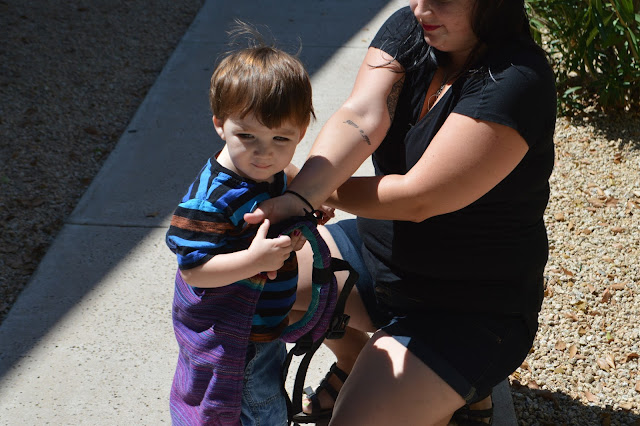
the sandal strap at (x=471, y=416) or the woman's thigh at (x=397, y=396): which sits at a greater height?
the woman's thigh at (x=397, y=396)

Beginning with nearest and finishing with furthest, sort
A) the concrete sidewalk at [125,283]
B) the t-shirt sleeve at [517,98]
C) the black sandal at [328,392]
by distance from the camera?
1. the t-shirt sleeve at [517,98]
2. the black sandal at [328,392]
3. the concrete sidewalk at [125,283]

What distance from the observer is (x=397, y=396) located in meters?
1.93

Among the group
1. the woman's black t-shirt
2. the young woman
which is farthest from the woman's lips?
the woman's black t-shirt

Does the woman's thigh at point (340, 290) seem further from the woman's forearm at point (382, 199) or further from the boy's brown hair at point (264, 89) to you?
the boy's brown hair at point (264, 89)

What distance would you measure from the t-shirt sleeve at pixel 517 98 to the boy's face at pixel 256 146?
48 cm

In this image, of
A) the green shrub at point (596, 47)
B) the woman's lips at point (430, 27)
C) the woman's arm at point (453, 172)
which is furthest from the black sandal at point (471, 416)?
the green shrub at point (596, 47)

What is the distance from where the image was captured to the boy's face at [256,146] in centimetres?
170

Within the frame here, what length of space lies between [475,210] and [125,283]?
1.73m

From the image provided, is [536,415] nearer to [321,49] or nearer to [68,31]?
[321,49]

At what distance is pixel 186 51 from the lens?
198 inches

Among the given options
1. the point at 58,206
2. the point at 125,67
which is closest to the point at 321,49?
the point at 125,67

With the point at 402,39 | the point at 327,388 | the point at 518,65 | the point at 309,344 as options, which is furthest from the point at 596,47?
the point at 309,344

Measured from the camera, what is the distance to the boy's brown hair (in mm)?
1663

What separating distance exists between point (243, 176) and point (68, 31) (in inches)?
158
